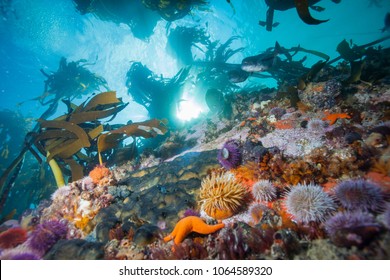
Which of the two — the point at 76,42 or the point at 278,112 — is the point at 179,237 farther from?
the point at 76,42

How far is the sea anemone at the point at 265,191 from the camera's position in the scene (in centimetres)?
358

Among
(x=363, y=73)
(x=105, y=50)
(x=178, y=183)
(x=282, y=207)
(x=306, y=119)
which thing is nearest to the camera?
(x=282, y=207)

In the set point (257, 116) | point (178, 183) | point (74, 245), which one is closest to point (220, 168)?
point (178, 183)

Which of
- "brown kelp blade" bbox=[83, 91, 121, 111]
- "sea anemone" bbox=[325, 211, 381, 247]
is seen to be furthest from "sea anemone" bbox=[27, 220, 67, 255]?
"brown kelp blade" bbox=[83, 91, 121, 111]

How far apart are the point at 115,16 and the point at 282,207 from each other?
19.3 m

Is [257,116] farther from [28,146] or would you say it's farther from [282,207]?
[28,146]

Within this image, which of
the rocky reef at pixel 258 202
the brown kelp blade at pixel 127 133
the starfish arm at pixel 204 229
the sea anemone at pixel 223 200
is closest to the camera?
the rocky reef at pixel 258 202

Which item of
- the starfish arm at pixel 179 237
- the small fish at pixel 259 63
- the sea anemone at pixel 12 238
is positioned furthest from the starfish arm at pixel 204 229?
the small fish at pixel 259 63

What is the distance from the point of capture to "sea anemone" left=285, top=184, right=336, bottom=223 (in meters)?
2.68

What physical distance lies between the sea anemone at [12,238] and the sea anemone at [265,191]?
16.7 ft

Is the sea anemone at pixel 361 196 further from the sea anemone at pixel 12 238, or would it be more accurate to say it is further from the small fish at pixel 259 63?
the small fish at pixel 259 63

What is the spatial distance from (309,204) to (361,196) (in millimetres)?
662

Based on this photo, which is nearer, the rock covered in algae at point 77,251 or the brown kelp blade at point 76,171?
the rock covered in algae at point 77,251
